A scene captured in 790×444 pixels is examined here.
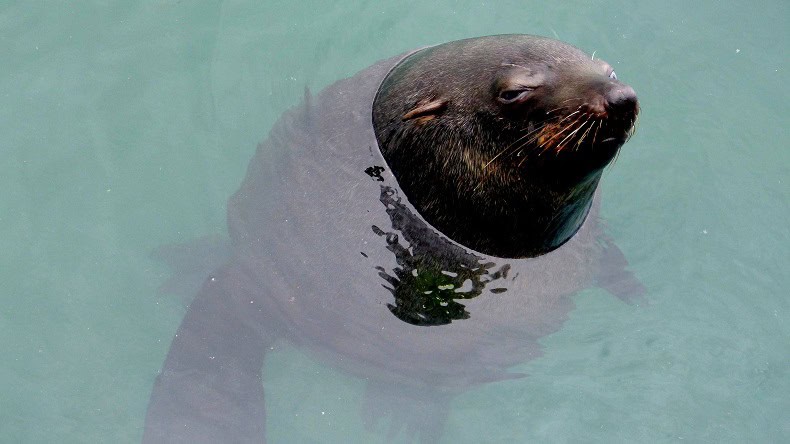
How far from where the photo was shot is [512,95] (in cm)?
356

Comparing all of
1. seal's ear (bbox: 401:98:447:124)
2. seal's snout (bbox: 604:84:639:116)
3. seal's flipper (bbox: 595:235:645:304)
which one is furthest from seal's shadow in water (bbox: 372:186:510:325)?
seal's snout (bbox: 604:84:639:116)

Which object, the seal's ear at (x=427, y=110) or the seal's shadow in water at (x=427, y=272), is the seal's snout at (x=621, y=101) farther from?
the seal's shadow in water at (x=427, y=272)

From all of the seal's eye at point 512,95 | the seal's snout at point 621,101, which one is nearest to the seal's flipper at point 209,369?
the seal's eye at point 512,95

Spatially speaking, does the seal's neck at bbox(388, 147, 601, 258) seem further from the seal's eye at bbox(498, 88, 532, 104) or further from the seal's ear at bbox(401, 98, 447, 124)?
the seal's eye at bbox(498, 88, 532, 104)

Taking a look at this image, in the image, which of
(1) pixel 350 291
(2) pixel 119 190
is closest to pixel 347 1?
(2) pixel 119 190

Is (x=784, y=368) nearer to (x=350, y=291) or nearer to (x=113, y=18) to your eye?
(x=350, y=291)

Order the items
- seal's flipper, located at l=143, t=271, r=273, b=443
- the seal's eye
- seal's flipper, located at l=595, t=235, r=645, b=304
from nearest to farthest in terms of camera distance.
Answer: the seal's eye < seal's flipper, located at l=143, t=271, r=273, b=443 < seal's flipper, located at l=595, t=235, r=645, b=304

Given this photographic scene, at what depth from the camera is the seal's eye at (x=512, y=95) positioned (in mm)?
3508

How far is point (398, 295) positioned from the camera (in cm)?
442

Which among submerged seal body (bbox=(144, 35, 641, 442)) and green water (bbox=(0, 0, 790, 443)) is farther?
green water (bbox=(0, 0, 790, 443))

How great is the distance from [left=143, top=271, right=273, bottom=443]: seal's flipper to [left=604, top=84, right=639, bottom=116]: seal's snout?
2.61 m

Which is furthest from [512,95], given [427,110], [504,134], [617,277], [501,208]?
[617,277]

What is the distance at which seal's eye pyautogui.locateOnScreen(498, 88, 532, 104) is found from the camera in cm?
351

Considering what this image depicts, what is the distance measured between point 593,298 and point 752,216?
176 cm
